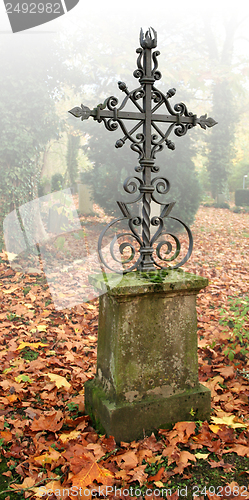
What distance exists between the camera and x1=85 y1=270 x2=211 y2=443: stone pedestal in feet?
7.58

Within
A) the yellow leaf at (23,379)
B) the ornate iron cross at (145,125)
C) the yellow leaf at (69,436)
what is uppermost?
the ornate iron cross at (145,125)

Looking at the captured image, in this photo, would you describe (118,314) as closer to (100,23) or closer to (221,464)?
(221,464)

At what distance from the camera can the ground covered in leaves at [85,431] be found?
6.50 feet

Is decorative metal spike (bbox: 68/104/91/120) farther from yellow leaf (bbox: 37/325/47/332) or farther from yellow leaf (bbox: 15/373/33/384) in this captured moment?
yellow leaf (bbox: 37/325/47/332)

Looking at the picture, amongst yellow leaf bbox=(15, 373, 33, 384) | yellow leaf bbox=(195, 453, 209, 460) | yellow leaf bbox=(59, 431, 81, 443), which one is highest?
yellow leaf bbox=(15, 373, 33, 384)

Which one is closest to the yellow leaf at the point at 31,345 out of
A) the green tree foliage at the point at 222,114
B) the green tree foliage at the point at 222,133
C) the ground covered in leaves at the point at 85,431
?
the ground covered in leaves at the point at 85,431

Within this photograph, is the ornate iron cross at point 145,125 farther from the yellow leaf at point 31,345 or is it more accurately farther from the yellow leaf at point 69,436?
the yellow leaf at point 31,345

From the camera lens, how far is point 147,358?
2.40 metres

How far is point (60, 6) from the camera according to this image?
7742 millimetres

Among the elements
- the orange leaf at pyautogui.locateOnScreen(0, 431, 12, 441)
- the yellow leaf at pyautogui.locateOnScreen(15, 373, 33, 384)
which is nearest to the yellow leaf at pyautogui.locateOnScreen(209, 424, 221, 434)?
the orange leaf at pyautogui.locateOnScreen(0, 431, 12, 441)

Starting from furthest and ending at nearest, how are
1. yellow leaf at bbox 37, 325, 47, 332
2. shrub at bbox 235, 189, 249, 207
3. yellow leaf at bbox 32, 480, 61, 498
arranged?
shrub at bbox 235, 189, 249, 207
yellow leaf at bbox 37, 325, 47, 332
yellow leaf at bbox 32, 480, 61, 498

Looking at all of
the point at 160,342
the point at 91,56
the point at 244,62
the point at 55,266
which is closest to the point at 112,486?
the point at 160,342

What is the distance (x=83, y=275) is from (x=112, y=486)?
4.98 m

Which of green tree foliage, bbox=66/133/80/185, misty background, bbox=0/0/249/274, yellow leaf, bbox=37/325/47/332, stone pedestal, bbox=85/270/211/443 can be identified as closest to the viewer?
stone pedestal, bbox=85/270/211/443
